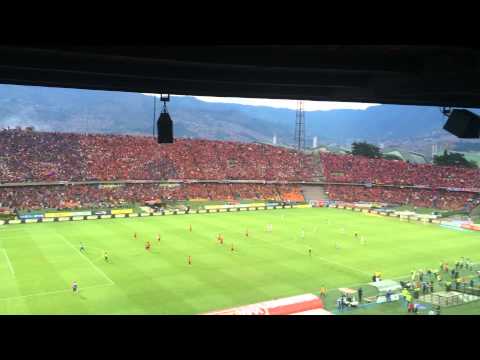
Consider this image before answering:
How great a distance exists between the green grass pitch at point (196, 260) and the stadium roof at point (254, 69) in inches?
559

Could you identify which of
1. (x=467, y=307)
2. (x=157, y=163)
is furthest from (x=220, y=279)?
(x=157, y=163)

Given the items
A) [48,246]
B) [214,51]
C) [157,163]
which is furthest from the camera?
[157,163]

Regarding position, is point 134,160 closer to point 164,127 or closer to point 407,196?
point 407,196

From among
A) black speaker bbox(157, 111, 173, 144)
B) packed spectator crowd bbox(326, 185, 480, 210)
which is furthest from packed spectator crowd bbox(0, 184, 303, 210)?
black speaker bbox(157, 111, 173, 144)

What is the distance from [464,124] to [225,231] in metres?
31.2

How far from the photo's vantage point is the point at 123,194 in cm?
5409

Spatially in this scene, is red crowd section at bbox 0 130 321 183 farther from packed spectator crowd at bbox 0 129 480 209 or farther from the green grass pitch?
the green grass pitch

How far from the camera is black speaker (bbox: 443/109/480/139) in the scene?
8.87 metres

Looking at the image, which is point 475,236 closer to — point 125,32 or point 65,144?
point 125,32

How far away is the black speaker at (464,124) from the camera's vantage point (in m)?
8.87

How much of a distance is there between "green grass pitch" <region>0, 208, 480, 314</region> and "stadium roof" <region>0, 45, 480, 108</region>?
559 inches

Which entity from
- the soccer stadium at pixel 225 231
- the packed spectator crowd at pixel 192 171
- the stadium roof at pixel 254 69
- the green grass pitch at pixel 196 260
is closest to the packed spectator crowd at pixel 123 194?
the packed spectator crowd at pixel 192 171

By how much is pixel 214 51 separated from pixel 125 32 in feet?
8.91
